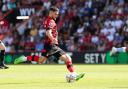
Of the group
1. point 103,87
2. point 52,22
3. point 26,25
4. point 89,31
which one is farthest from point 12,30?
point 103,87

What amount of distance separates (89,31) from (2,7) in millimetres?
7624

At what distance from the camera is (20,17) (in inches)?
1385

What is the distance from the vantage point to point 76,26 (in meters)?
32.4

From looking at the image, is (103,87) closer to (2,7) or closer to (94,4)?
(94,4)

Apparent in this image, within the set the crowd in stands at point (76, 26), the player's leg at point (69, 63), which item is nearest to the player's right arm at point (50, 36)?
the player's leg at point (69, 63)

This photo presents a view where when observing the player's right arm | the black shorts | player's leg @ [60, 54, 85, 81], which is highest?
the player's right arm

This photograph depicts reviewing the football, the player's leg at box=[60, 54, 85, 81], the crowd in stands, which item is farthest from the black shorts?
the crowd in stands

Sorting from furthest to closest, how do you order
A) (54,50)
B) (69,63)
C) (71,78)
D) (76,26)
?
1. (76,26)
2. (54,50)
3. (69,63)
4. (71,78)

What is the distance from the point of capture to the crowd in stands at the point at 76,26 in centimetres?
3020

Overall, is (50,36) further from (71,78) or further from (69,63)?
(71,78)

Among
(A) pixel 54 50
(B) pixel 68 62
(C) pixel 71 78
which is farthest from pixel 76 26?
(C) pixel 71 78

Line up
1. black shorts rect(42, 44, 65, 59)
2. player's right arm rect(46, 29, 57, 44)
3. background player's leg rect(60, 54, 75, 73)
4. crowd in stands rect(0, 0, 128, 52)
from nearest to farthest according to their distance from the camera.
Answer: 1. player's right arm rect(46, 29, 57, 44)
2. background player's leg rect(60, 54, 75, 73)
3. black shorts rect(42, 44, 65, 59)
4. crowd in stands rect(0, 0, 128, 52)

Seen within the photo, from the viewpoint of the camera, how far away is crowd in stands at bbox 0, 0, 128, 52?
3020cm

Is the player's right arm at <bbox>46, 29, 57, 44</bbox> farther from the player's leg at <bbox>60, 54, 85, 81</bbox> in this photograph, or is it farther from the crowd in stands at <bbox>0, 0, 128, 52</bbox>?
the crowd in stands at <bbox>0, 0, 128, 52</bbox>
